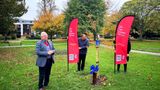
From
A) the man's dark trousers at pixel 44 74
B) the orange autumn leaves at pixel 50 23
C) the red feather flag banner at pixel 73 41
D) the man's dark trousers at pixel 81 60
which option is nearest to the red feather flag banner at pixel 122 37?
the man's dark trousers at pixel 81 60

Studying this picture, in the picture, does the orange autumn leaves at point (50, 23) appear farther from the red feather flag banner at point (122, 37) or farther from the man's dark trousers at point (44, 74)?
the man's dark trousers at point (44, 74)

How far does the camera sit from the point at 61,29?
50.2 meters

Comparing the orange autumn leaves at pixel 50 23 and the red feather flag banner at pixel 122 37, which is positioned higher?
the orange autumn leaves at pixel 50 23

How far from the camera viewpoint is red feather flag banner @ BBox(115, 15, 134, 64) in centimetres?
1096

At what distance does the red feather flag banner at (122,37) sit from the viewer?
10961mm

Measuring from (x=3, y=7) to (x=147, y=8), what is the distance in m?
37.0

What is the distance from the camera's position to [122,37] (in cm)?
1123

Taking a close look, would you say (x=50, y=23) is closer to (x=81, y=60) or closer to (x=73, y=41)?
(x=81, y=60)

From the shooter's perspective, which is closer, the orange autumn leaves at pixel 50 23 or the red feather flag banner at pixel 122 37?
the red feather flag banner at pixel 122 37

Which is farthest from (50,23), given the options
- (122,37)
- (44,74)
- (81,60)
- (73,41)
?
(44,74)

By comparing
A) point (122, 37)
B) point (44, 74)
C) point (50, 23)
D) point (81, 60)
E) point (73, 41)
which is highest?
point (50, 23)

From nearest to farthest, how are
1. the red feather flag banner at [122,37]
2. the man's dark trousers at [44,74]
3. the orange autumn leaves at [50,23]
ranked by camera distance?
1. the man's dark trousers at [44,74]
2. the red feather flag banner at [122,37]
3. the orange autumn leaves at [50,23]

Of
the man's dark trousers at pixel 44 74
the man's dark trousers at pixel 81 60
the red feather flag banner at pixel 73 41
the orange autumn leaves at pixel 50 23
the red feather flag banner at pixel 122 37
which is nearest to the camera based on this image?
the man's dark trousers at pixel 44 74

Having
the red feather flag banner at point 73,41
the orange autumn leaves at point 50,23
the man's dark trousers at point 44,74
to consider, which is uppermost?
the orange autumn leaves at point 50,23
